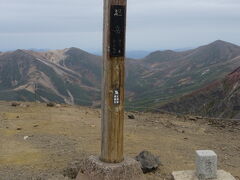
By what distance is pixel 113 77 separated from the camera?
21.9 feet

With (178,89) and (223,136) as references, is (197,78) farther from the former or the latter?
(223,136)

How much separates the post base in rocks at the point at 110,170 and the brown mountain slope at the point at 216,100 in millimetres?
21689

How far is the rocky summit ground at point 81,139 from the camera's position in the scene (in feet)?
33.1

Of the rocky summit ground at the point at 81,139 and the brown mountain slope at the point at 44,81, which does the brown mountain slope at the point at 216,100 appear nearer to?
the rocky summit ground at the point at 81,139

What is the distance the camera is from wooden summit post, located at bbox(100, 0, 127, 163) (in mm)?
6559

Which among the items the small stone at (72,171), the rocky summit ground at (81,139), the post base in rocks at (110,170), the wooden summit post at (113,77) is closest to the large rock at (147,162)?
the rocky summit ground at (81,139)

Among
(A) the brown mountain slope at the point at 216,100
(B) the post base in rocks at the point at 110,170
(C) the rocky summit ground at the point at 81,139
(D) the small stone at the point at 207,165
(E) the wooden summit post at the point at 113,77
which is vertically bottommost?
(A) the brown mountain slope at the point at 216,100

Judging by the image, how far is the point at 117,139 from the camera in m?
6.79

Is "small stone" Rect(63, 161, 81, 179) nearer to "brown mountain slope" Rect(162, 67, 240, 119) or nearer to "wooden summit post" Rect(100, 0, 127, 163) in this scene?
"wooden summit post" Rect(100, 0, 127, 163)

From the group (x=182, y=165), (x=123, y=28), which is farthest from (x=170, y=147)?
(x=123, y=28)

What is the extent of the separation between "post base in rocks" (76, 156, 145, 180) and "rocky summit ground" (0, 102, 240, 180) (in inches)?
81.7

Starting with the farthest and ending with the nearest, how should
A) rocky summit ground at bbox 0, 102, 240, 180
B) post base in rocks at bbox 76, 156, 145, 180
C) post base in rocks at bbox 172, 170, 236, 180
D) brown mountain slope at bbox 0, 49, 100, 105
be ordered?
brown mountain slope at bbox 0, 49, 100, 105
rocky summit ground at bbox 0, 102, 240, 180
post base in rocks at bbox 172, 170, 236, 180
post base in rocks at bbox 76, 156, 145, 180

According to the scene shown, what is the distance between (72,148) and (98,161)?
4.79m

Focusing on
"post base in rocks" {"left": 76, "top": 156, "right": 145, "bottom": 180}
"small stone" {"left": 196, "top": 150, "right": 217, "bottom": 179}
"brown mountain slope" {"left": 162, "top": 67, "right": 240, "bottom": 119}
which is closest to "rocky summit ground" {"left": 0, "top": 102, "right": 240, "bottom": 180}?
"small stone" {"left": 196, "top": 150, "right": 217, "bottom": 179}
